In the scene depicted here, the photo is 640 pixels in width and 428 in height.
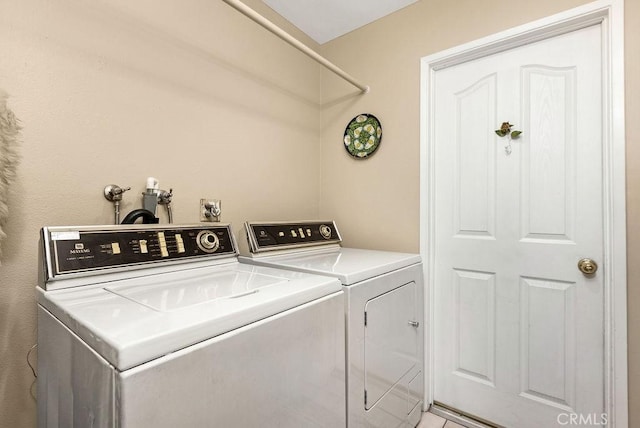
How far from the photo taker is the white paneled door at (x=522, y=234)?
1483 mm

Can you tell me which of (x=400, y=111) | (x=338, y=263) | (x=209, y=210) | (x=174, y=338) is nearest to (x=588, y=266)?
Answer: (x=338, y=263)

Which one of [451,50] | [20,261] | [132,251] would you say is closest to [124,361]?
[132,251]

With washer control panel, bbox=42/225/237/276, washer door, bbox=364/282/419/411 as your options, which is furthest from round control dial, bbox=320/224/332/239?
washer control panel, bbox=42/225/237/276

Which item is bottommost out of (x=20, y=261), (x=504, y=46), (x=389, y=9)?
(x=20, y=261)

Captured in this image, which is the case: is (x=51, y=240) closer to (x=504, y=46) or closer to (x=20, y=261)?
(x=20, y=261)

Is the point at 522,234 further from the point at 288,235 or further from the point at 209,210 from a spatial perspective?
the point at 209,210

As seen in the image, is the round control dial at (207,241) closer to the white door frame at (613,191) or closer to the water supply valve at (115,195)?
the water supply valve at (115,195)

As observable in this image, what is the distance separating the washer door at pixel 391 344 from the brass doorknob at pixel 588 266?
791 mm

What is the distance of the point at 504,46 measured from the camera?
1.69m

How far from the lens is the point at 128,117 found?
1.40 metres

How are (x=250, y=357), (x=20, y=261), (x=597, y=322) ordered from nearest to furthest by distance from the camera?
1. (x=250, y=357)
2. (x=20, y=261)
3. (x=597, y=322)

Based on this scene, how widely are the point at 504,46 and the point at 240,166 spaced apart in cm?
164

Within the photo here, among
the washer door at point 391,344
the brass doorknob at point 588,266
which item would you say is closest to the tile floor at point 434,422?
the washer door at point 391,344

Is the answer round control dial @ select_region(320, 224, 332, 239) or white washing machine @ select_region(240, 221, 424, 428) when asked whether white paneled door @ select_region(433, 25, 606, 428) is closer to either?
white washing machine @ select_region(240, 221, 424, 428)
